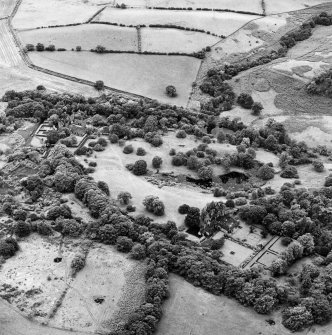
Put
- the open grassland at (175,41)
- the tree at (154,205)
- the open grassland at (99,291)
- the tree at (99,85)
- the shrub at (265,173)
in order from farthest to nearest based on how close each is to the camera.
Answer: the open grassland at (175,41) < the tree at (99,85) < the shrub at (265,173) < the tree at (154,205) < the open grassland at (99,291)

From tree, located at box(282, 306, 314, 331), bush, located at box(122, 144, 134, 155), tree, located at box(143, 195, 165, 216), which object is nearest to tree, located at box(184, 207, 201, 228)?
tree, located at box(143, 195, 165, 216)

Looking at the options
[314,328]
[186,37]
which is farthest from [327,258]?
[186,37]

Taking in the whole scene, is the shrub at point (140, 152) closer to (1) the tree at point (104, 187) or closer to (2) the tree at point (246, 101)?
(1) the tree at point (104, 187)

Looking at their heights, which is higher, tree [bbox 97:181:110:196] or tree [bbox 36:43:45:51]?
tree [bbox 36:43:45:51]

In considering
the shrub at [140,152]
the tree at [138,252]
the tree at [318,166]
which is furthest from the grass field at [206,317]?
the tree at [318,166]

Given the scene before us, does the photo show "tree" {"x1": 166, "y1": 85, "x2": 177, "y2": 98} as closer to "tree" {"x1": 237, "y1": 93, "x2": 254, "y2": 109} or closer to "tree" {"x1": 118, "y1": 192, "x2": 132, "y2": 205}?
"tree" {"x1": 237, "y1": 93, "x2": 254, "y2": 109}

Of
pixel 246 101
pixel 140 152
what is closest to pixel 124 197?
pixel 140 152
